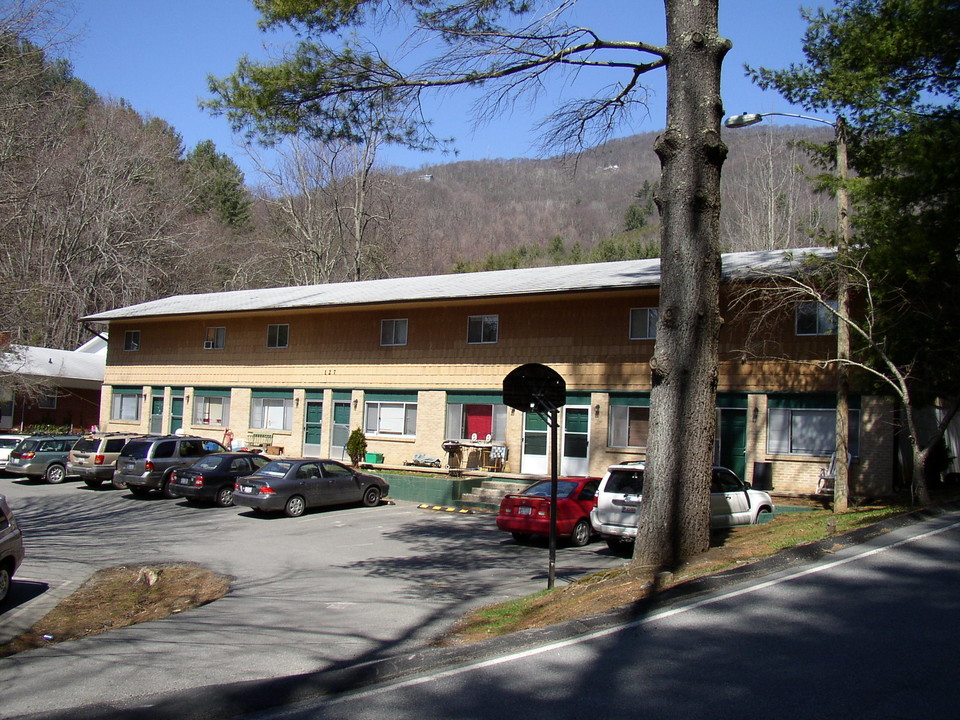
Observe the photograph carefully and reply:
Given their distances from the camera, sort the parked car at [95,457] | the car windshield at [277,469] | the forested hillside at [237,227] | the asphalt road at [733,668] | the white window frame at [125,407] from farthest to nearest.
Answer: the forested hillside at [237,227], the white window frame at [125,407], the parked car at [95,457], the car windshield at [277,469], the asphalt road at [733,668]

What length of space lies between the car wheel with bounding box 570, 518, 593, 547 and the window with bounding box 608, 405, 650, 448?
26.4 feet

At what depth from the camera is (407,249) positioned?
6562cm

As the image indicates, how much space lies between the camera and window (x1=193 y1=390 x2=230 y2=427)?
117ft

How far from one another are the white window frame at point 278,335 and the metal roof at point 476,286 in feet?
3.23

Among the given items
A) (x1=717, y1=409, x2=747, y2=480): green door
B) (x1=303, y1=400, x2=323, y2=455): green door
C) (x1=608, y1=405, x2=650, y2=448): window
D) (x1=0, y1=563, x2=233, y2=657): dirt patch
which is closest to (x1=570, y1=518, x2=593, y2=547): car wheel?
(x1=0, y1=563, x2=233, y2=657): dirt patch

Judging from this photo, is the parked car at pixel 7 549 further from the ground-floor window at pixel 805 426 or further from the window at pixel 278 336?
the window at pixel 278 336

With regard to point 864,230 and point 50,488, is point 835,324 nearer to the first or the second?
point 864,230

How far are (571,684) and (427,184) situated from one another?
7571 cm

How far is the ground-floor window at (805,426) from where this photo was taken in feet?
73.3

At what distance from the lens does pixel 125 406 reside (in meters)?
39.2

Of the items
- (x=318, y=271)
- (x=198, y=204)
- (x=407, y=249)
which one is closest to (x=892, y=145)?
(x=318, y=271)

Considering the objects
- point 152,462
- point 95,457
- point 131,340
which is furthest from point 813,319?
point 131,340

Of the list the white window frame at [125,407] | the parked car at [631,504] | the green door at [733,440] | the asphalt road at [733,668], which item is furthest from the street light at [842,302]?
the white window frame at [125,407]

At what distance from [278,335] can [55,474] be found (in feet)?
31.1
